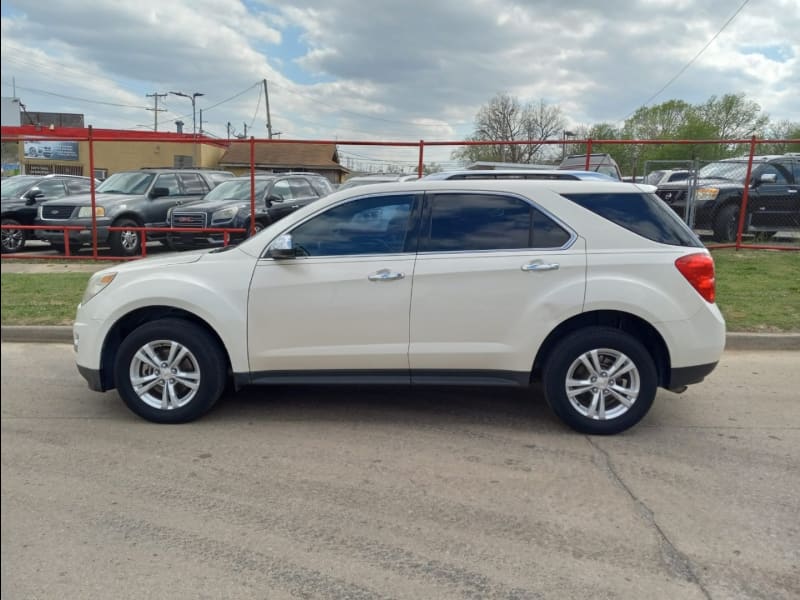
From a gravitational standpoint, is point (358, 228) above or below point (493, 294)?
above

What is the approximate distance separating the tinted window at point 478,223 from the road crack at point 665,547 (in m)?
1.65

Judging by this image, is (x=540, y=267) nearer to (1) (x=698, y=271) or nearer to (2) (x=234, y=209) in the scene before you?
(1) (x=698, y=271)

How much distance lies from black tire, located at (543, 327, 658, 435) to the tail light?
1.83ft

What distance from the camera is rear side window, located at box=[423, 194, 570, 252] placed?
14.6ft

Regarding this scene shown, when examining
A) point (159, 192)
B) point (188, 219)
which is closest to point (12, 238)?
point (159, 192)

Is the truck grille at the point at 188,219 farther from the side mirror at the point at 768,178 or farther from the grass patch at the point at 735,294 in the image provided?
the side mirror at the point at 768,178

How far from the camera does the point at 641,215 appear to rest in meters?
4.48

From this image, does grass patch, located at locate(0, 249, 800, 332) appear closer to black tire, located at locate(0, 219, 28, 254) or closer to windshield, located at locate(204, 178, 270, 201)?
windshield, located at locate(204, 178, 270, 201)

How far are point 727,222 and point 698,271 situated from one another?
29.8ft

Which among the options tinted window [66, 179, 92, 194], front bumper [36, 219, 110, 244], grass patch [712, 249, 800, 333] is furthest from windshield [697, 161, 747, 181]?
tinted window [66, 179, 92, 194]

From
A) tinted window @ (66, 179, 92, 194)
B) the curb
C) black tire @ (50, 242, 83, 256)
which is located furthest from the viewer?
tinted window @ (66, 179, 92, 194)

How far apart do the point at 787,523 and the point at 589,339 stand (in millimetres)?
1560

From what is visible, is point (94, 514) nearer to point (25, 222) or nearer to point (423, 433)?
point (423, 433)

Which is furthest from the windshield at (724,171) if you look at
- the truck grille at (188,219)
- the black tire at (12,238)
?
the black tire at (12,238)
